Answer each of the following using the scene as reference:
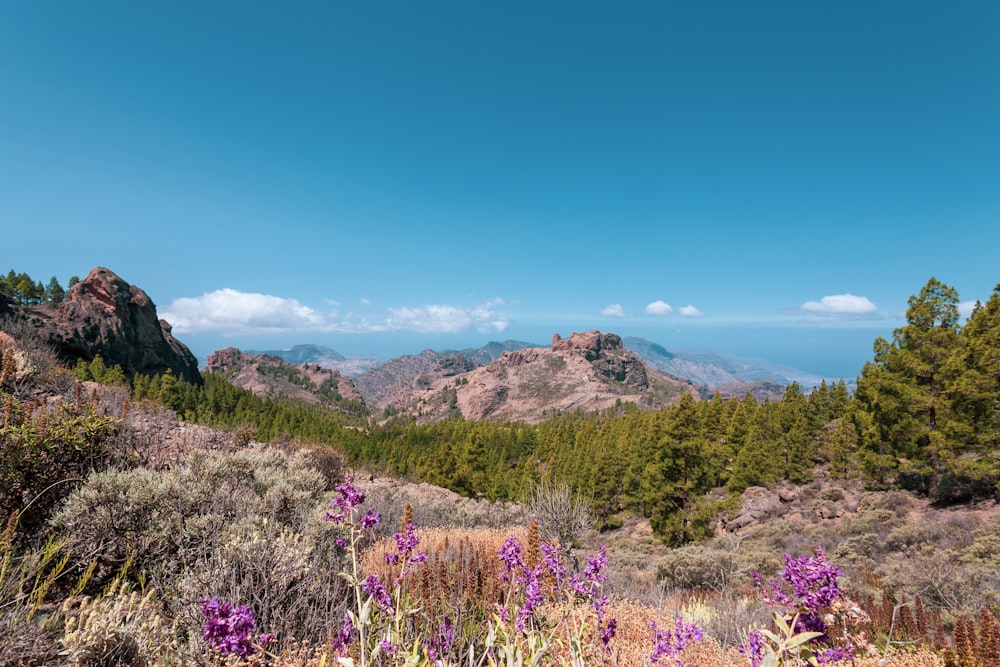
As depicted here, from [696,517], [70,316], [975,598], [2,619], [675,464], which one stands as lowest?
[696,517]

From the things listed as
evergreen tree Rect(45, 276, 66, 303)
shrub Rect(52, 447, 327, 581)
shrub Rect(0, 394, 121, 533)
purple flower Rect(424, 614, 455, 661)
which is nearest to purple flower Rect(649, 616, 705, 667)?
purple flower Rect(424, 614, 455, 661)

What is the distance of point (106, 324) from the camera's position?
75.2 meters

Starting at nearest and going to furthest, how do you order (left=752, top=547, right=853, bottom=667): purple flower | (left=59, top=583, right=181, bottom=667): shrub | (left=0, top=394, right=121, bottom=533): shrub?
(left=752, top=547, right=853, bottom=667): purple flower
(left=59, top=583, right=181, bottom=667): shrub
(left=0, top=394, right=121, bottom=533): shrub

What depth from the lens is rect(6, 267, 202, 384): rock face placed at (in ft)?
212

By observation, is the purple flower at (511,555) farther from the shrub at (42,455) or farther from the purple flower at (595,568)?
the shrub at (42,455)

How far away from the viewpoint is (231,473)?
7723 mm

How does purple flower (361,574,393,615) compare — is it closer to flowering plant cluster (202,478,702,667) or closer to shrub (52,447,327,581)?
flowering plant cluster (202,478,702,667)

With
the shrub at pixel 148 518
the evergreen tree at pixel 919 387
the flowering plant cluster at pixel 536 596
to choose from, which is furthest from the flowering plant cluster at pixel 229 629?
the evergreen tree at pixel 919 387

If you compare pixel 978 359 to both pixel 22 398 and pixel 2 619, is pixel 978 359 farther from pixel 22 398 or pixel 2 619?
pixel 22 398

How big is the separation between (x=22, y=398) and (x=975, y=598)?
2152cm

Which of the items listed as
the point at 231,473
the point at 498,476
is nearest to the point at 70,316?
the point at 498,476

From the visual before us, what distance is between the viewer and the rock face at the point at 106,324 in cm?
6456

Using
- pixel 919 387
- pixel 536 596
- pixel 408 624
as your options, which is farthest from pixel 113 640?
pixel 919 387

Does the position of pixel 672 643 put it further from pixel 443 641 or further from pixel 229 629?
pixel 229 629
